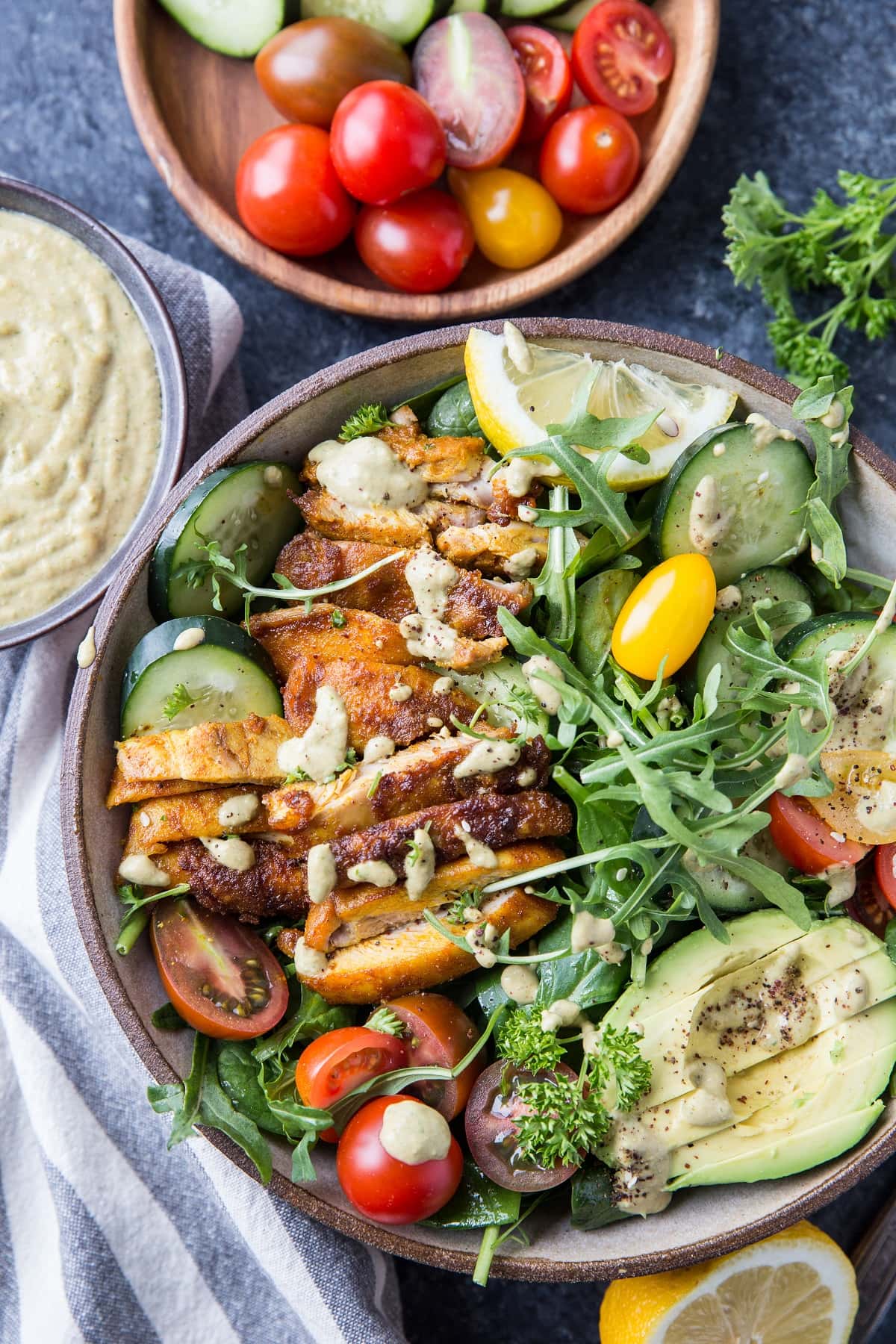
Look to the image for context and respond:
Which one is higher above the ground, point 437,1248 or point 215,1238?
point 437,1248

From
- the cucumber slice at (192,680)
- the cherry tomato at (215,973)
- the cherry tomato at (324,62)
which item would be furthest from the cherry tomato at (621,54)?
the cherry tomato at (215,973)

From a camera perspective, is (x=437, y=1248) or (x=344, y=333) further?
(x=344, y=333)

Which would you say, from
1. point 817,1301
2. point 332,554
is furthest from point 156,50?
point 817,1301

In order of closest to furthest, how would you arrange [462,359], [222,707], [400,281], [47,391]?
[222,707] → [462,359] → [47,391] → [400,281]

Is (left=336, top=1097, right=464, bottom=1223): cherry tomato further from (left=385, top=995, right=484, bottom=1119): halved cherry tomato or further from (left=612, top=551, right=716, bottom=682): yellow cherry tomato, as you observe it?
(left=612, top=551, right=716, bottom=682): yellow cherry tomato

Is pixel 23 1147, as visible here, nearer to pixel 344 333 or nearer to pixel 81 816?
pixel 81 816

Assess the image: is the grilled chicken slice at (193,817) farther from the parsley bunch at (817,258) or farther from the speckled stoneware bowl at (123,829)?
the parsley bunch at (817,258)
